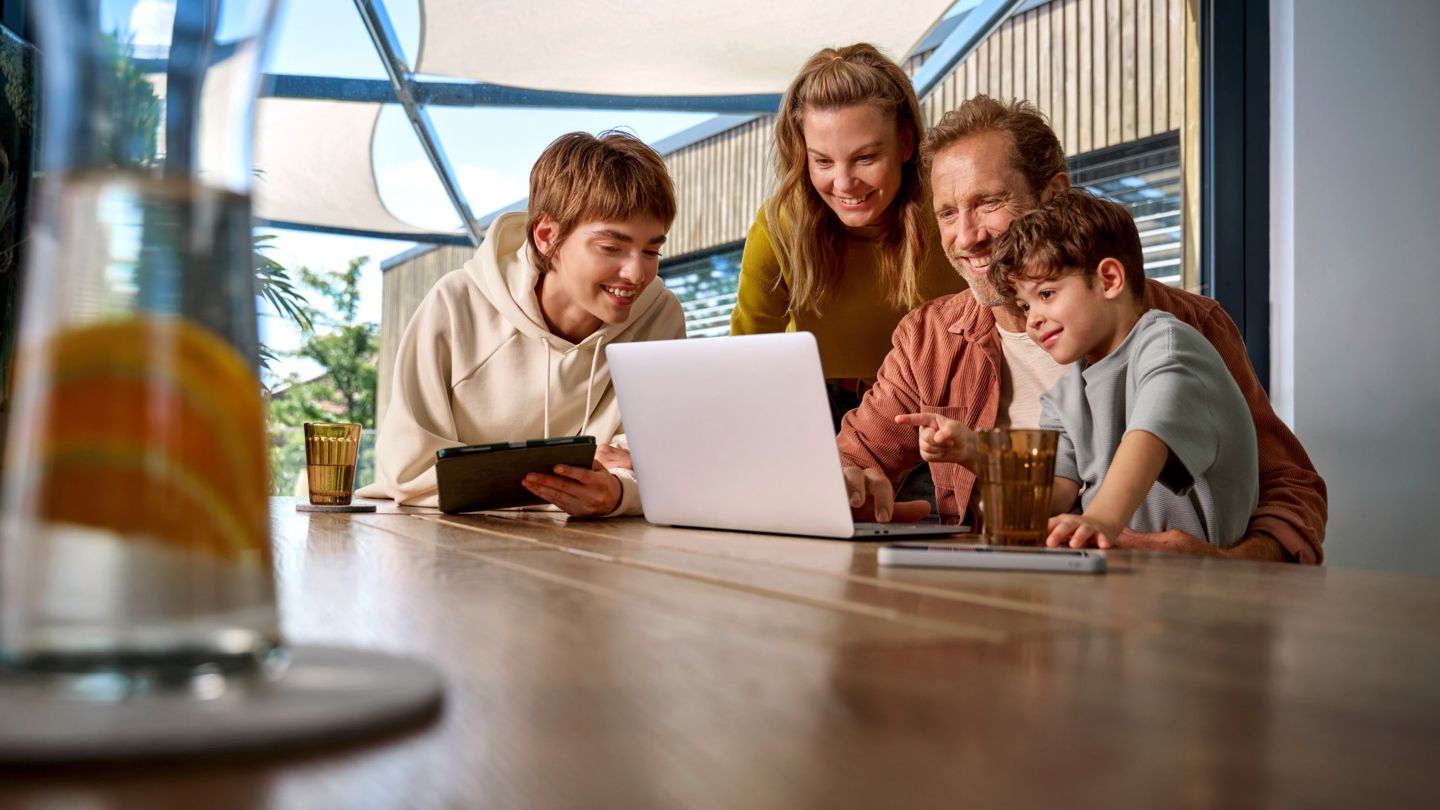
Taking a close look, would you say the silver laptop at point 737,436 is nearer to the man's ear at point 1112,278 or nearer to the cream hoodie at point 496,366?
the man's ear at point 1112,278

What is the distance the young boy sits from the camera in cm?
138

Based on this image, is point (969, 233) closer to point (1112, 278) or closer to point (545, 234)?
point (1112, 278)

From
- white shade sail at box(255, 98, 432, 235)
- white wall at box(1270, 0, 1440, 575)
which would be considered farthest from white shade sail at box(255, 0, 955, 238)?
white wall at box(1270, 0, 1440, 575)

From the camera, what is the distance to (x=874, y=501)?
5.52ft

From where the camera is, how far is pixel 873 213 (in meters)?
2.40

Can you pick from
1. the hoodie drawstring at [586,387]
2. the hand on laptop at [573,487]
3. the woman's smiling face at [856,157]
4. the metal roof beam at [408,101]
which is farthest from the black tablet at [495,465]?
the metal roof beam at [408,101]

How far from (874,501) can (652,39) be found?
3.64m

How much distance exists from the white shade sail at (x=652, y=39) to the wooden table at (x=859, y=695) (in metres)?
4.04

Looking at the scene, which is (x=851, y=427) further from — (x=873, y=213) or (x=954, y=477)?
(x=873, y=213)

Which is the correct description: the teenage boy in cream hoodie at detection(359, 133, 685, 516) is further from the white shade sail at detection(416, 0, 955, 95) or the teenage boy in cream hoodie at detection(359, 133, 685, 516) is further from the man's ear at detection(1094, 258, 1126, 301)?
the white shade sail at detection(416, 0, 955, 95)

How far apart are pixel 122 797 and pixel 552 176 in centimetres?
205

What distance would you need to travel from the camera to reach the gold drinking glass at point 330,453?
5.54 ft

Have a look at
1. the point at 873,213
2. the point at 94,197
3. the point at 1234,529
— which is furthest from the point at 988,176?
the point at 94,197

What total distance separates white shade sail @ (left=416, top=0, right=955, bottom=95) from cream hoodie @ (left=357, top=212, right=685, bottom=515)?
260cm
